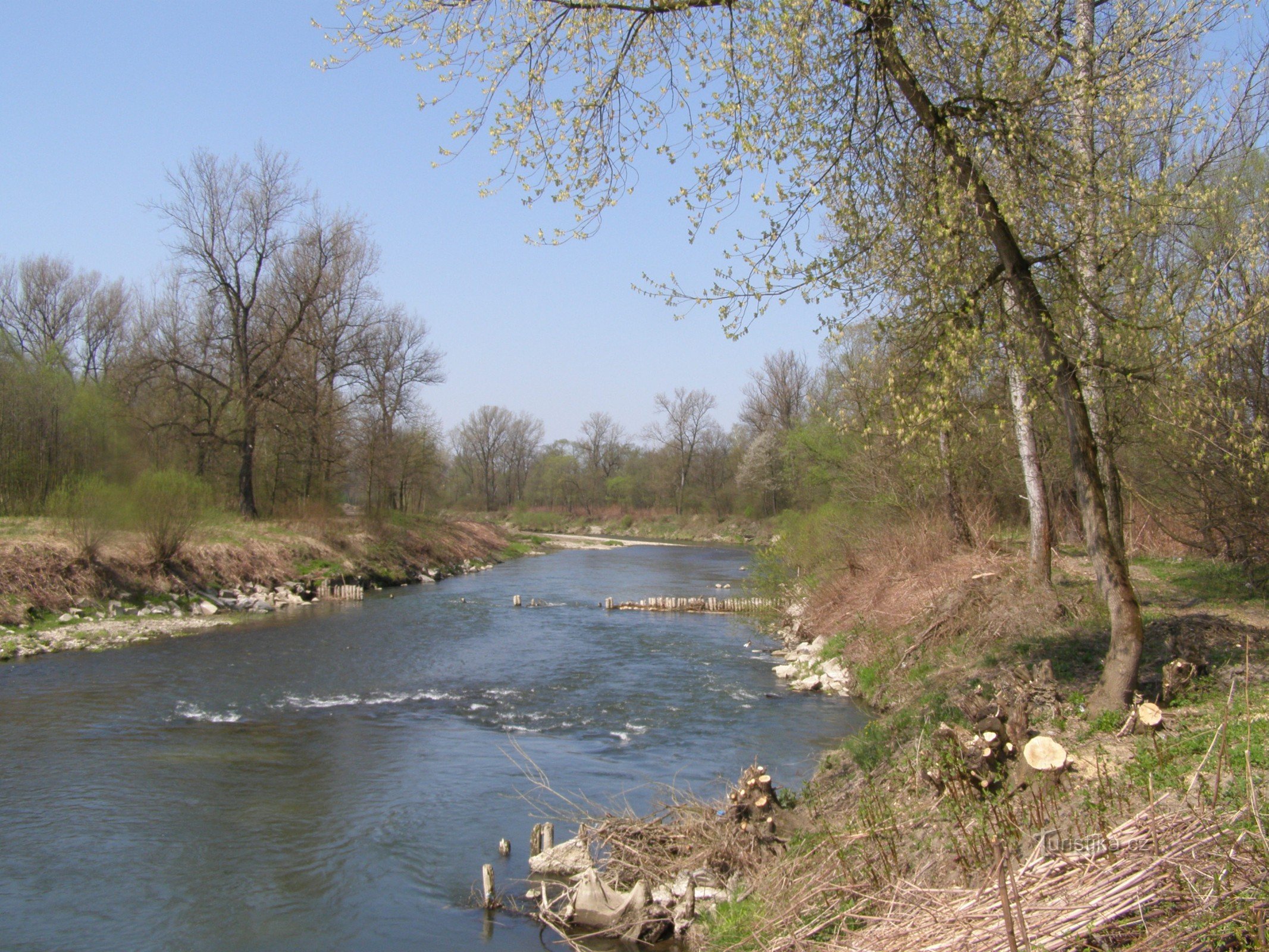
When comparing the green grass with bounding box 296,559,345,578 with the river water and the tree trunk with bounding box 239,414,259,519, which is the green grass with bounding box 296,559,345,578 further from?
the river water

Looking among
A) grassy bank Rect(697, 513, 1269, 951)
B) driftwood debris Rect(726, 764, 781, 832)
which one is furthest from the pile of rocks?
driftwood debris Rect(726, 764, 781, 832)

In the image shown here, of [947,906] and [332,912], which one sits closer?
[947,906]

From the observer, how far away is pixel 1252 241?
914cm

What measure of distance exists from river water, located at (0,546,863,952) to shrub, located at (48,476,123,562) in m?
3.85

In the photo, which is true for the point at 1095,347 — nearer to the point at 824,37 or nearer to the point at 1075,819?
the point at 824,37

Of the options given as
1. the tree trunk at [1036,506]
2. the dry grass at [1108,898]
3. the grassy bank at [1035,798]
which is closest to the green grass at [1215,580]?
the grassy bank at [1035,798]

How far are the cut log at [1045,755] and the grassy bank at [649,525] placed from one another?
49.6 meters

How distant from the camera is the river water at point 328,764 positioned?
6.71 metres

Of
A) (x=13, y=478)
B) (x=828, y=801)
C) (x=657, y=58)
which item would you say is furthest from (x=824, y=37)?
(x=13, y=478)

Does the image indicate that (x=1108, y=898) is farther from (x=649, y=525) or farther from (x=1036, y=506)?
(x=649, y=525)

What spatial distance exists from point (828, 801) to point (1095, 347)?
471 cm

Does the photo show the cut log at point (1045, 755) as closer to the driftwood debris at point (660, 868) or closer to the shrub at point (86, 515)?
the driftwood debris at point (660, 868)

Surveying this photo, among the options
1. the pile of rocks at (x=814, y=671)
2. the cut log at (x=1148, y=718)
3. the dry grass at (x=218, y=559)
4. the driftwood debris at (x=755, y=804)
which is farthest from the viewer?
the dry grass at (x=218, y=559)

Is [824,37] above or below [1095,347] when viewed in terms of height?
above
